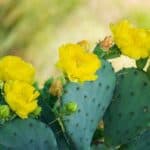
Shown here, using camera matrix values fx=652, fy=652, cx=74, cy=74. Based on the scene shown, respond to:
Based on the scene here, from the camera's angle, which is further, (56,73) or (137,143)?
(56,73)

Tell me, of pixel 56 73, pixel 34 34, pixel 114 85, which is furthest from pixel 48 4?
pixel 114 85

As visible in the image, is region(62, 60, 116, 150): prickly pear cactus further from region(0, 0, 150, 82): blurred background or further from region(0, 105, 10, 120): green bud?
region(0, 0, 150, 82): blurred background

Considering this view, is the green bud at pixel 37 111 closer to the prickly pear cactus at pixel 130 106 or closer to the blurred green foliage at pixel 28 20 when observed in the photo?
the prickly pear cactus at pixel 130 106

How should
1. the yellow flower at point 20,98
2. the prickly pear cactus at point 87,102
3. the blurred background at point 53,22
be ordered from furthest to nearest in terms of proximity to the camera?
the blurred background at point 53,22 < the prickly pear cactus at point 87,102 < the yellow flower at point 20,98

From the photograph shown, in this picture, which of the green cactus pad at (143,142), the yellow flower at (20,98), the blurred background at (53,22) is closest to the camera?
the yellow flower at (20,98)

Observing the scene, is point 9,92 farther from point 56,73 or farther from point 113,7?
point 113,7

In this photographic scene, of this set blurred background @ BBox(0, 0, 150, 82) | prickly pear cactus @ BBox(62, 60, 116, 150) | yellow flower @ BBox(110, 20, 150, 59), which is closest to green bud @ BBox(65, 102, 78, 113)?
prickly pear cactus @ BBox(62, 60, 116, 150)

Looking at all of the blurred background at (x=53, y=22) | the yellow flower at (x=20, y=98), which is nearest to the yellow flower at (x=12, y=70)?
the yellow flower at (x=20, y=98)
